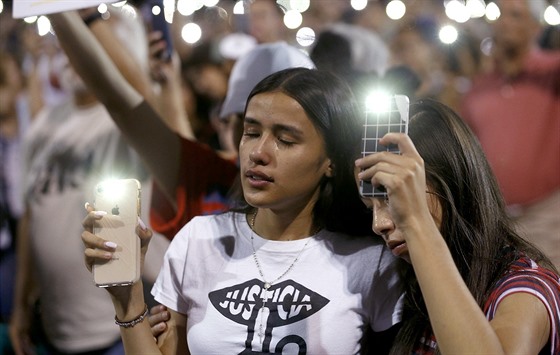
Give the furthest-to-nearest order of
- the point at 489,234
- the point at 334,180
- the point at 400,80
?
the point at 400,80, the point at 334,180, the point at 489,234

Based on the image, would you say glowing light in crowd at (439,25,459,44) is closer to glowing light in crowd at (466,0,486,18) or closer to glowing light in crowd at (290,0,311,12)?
glowing light in crowd at (466,0,486,18)

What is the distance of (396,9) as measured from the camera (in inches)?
121

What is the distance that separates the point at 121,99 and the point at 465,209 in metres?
0.86

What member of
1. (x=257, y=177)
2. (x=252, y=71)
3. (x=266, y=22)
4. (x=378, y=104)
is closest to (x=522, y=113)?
(x=266, y=22)

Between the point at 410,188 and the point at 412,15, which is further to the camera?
the point at 412,15

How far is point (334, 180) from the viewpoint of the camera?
171 centimetres

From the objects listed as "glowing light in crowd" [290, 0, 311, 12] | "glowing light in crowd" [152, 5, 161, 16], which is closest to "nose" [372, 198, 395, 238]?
"glowing light in crowd" [290, 0, 311, 12]

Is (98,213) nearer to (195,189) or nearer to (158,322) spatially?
(158,322)

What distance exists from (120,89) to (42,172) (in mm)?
1119

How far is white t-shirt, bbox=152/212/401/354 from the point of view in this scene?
157cm

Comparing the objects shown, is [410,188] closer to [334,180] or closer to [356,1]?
[334,180]

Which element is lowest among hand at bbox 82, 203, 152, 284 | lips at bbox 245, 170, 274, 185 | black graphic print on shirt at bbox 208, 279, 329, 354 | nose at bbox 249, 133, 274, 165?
black graphic print on shirt at bbox 208, 279, 329, 354

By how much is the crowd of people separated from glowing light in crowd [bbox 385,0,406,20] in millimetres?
136

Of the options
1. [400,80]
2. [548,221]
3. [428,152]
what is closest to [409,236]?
[428,152]
